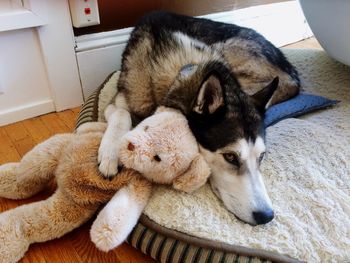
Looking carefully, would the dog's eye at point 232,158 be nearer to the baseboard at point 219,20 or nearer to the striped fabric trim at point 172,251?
the striped fabric trim at point 172,251

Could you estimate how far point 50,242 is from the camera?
44.4 inches

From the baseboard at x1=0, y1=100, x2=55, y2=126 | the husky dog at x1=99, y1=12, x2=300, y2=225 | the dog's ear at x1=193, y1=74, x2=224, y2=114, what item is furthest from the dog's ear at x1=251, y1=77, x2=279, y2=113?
the baseboard at x1=0, y1=100, x2=55, y2=126

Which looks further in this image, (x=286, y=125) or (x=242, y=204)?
(x=286, y=125)

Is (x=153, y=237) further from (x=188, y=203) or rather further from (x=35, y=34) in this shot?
(x=35, y=34)

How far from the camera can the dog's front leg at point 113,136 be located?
1050 millimetres

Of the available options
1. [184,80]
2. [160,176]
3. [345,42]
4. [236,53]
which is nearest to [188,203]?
[160,176]

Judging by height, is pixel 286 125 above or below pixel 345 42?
below

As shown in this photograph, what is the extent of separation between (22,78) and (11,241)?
98 cm

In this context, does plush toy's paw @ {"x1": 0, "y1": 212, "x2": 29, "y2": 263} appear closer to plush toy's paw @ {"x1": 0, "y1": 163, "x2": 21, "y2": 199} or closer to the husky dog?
plush toy's paw @ {"x1": 0, "y1": 163, "x2": 21, "y2": 199}

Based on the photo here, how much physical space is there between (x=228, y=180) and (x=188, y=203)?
0.47ft

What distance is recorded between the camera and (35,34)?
5.59 ft

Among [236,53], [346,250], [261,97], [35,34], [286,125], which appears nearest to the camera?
[346,250]

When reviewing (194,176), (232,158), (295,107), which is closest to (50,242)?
(194,176)

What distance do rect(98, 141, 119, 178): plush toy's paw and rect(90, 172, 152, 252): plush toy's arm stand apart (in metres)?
0.06
